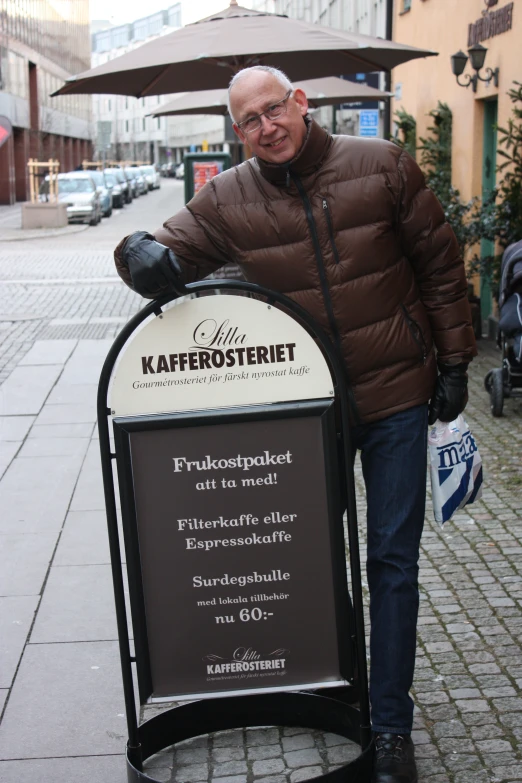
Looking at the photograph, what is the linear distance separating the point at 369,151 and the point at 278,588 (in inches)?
48.7

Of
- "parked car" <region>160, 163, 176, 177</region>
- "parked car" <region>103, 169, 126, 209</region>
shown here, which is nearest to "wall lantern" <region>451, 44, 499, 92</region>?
"parked car" <region>103, 169, 126, 209</region>

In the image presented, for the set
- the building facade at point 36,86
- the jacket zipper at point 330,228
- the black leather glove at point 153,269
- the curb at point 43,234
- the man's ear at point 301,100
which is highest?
the building facade at point 36,86

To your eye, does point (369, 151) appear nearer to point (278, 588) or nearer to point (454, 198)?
point (278, 588)

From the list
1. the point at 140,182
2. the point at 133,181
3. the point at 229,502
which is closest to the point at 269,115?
the point at 229,502

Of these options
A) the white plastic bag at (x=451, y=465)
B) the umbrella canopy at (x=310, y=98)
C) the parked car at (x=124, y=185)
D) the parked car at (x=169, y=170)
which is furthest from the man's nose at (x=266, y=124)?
the parked car at (x=169, y=170)

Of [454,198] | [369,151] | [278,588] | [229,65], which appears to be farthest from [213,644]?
[454,198]

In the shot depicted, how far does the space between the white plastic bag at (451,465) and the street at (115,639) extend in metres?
0.70

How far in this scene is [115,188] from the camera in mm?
48469

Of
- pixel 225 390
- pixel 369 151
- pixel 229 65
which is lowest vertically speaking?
pixel 225 390

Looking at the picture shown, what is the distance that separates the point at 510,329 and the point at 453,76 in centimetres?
787

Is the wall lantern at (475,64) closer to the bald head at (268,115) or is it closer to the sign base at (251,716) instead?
the bald head at (268,115)

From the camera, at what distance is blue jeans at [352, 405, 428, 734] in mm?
3268

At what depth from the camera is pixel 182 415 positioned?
302cm

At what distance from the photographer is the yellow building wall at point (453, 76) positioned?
1180 centimetres
